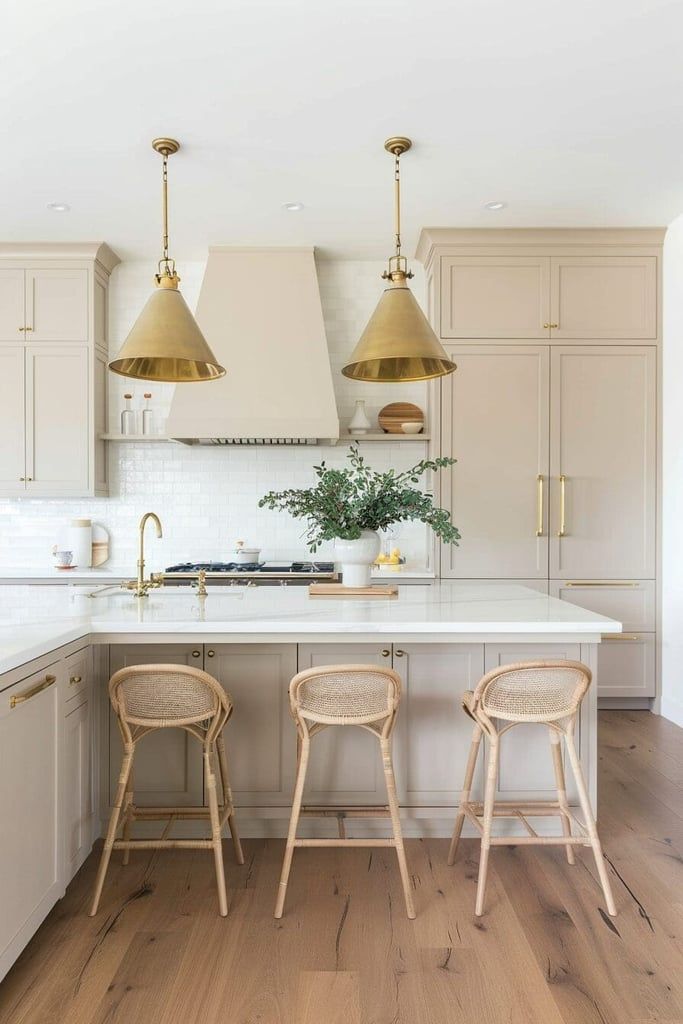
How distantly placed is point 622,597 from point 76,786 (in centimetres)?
343

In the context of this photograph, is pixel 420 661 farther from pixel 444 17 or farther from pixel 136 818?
pixel 444 17

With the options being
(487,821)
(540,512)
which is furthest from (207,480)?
(487,821)

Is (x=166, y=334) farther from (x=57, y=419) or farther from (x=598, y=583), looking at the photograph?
(x=598, y=583)

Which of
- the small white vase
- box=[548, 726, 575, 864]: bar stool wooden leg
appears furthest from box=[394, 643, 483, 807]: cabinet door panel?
the small white vase

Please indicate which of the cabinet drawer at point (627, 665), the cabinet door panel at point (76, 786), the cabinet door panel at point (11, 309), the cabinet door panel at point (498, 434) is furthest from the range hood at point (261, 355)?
the cabinet door panel at point (76, 786)

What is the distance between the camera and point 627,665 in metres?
4.44

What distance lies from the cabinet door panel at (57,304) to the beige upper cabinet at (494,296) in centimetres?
240

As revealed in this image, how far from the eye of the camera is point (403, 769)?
2.63 meters

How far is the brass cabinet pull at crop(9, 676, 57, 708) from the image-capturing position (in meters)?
1.83

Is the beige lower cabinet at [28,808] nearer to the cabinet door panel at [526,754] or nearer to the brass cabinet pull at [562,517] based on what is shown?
the cabinet door panel at [526,754]

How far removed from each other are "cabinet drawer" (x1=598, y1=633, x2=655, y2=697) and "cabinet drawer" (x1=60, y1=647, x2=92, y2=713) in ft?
10.5

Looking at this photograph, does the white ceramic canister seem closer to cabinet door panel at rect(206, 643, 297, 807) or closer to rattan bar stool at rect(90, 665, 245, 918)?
cabinet door panel at rect(206, 643, 297, 807)

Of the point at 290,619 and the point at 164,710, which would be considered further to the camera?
the point at 290,619

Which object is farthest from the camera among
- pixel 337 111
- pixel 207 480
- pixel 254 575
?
pixel 207 480
